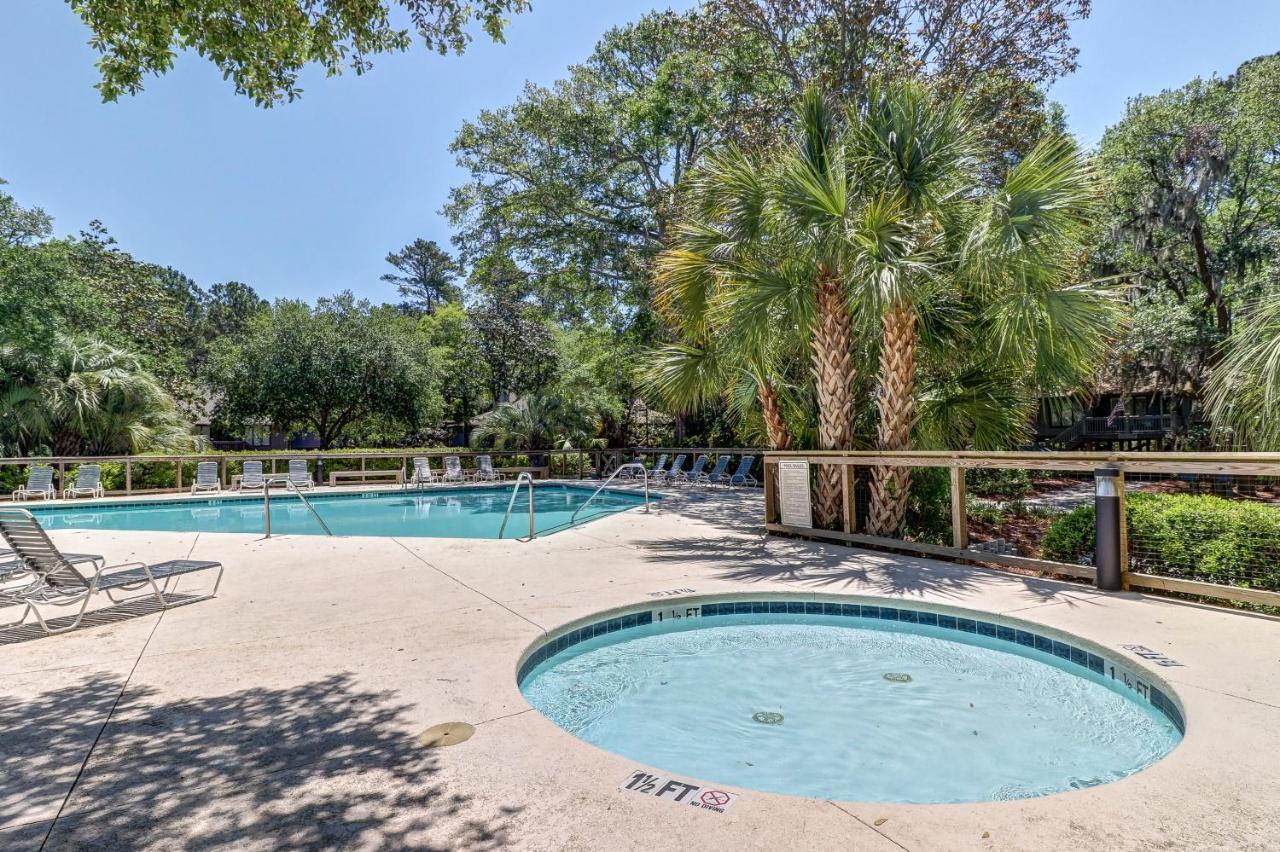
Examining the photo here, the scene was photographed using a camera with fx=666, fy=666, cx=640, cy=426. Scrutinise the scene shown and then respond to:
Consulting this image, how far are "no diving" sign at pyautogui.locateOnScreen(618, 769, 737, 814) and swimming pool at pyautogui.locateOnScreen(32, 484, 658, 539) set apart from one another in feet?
23.3

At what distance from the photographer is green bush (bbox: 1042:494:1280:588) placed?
5.30 metres

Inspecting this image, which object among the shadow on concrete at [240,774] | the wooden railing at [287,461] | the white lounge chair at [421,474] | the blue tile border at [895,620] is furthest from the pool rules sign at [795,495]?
the white lounge chair at [421,474]

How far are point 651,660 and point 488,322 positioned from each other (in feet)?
64.2

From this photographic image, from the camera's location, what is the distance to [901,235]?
7312 mm

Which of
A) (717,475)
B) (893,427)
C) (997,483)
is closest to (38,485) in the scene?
(717,475)

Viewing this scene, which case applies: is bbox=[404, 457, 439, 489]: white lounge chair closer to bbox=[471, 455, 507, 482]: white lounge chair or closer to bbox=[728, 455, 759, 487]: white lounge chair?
bbox=[471, 455, 507, 482]: white lounge chair

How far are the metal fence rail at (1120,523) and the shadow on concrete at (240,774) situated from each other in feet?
18.5

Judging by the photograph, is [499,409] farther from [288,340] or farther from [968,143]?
[968,143]

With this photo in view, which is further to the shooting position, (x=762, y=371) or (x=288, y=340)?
(x=288, y=340)

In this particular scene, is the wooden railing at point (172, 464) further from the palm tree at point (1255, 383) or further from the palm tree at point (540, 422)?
the palm tree at point (1255, 383)

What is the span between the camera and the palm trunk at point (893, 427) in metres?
7.79

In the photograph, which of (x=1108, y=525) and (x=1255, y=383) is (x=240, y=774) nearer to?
(x=1108, y=525)

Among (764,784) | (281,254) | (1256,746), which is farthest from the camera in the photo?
(281,254)

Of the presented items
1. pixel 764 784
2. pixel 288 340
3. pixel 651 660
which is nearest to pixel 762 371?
pixel 651 660
